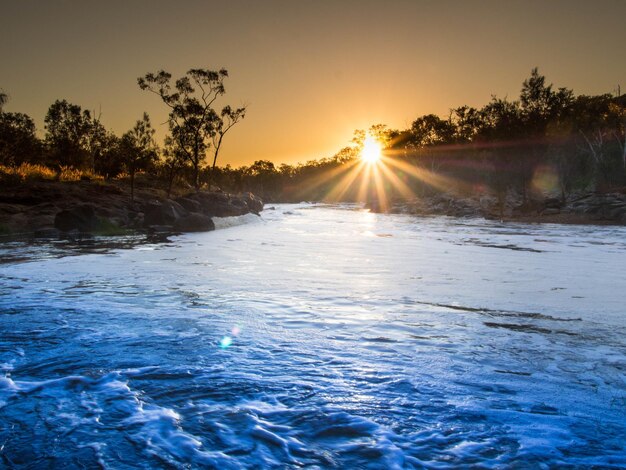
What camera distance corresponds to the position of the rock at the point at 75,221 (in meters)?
18.5

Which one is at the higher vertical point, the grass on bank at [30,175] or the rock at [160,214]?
the grass on bank at [30,175]

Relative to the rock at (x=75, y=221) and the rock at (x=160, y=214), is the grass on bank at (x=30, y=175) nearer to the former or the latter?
the rock at (x=75, y=221)

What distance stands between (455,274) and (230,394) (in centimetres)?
643

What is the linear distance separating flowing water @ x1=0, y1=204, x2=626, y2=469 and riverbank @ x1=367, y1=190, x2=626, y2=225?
24.6 m

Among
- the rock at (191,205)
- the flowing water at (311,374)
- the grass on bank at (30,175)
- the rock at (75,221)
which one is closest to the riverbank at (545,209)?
the rock at (191,205)

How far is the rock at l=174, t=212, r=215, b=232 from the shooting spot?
21.0 metres

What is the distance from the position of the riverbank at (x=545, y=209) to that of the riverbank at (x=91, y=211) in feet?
68.1

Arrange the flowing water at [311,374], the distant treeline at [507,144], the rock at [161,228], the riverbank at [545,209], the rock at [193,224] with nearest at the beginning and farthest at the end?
the flowing water at [311,374]
the rock at [161,228]
the rock at [193,224]
the riverbank at [545,209]
the distant treeline at [507,144]

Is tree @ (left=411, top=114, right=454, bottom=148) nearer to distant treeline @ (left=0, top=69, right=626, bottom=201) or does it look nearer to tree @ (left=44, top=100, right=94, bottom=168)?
distant treeline @ (left=0, top=69, right=626, bottom=201)

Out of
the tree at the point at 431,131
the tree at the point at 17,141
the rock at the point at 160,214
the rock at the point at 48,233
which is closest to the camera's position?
the rock at the point at 48,233

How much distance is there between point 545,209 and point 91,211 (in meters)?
31.2

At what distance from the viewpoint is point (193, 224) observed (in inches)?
835

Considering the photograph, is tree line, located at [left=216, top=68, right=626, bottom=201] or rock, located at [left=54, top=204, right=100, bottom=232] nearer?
rock, located at [left=54, top=204, right=100, bottom=232]

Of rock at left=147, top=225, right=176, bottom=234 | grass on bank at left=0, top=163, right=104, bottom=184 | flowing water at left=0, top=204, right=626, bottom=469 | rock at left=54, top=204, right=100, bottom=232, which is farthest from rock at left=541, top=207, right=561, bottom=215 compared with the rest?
grass on bank at left=0, top=163, right=104, bottom=184
